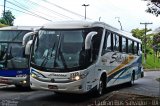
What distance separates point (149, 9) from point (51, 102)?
16.0ft

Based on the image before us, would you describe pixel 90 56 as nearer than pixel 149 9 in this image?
No

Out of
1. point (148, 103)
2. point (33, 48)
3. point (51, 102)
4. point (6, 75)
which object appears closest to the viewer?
point (148, 103)

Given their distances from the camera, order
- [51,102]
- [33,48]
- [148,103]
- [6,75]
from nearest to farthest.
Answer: [148,103] < [51,102] < [33,48] < [6,75]

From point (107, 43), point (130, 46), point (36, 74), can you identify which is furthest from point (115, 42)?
point (36, 74)

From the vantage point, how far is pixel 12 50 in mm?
20234

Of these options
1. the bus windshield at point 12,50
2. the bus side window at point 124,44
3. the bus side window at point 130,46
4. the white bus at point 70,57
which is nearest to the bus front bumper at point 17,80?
the bus windshield at point 12,50

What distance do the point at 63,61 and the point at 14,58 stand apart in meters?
5.36

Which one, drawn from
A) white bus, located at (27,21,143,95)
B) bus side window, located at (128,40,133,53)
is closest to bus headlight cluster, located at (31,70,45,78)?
white bus, located at (27,21,143,95)

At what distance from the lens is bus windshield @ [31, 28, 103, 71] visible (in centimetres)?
1537

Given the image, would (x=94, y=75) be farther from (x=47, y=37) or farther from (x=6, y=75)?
(x=6, y=75)

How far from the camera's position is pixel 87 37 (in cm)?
1538

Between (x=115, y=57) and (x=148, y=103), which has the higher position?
(x=115, y=57)

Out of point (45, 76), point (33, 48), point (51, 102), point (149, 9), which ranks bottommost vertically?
point (51, 102)

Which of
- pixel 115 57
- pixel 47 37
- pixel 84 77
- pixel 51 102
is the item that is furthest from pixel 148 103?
pixel 115 57
